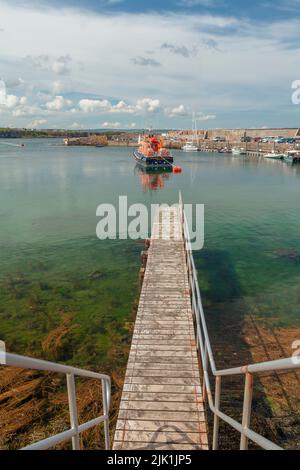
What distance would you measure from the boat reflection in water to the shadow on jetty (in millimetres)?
27418

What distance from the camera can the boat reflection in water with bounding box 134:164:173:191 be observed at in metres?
45.6

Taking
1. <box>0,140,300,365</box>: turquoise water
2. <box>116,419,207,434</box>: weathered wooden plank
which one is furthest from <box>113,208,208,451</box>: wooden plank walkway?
<box>0,140,300,365</box>: turquoise water

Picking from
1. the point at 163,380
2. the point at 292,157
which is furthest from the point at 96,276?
the point at 292,157

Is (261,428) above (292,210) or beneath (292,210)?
beneath

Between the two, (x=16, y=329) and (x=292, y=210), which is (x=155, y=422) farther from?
(x=292, y=210)

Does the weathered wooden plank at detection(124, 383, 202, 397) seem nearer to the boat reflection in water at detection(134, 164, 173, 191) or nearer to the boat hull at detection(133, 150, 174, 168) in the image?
the boat reflection in water at detection(134, 164, 173, 191)

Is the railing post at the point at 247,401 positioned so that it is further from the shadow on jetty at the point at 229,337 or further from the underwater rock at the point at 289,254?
the underwater rock at the point at 289,254

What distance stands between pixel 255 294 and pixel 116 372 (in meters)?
7.35

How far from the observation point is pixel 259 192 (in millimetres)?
40594

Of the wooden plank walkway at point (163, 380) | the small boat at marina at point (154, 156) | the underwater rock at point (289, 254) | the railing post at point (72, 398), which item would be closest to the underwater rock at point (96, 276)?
the wooden plank walkway at point (163, 380)

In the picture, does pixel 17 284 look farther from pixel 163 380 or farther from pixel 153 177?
pixel 153 177

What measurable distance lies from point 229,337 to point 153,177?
151 feet

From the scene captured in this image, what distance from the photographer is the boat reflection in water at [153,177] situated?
4562cm
